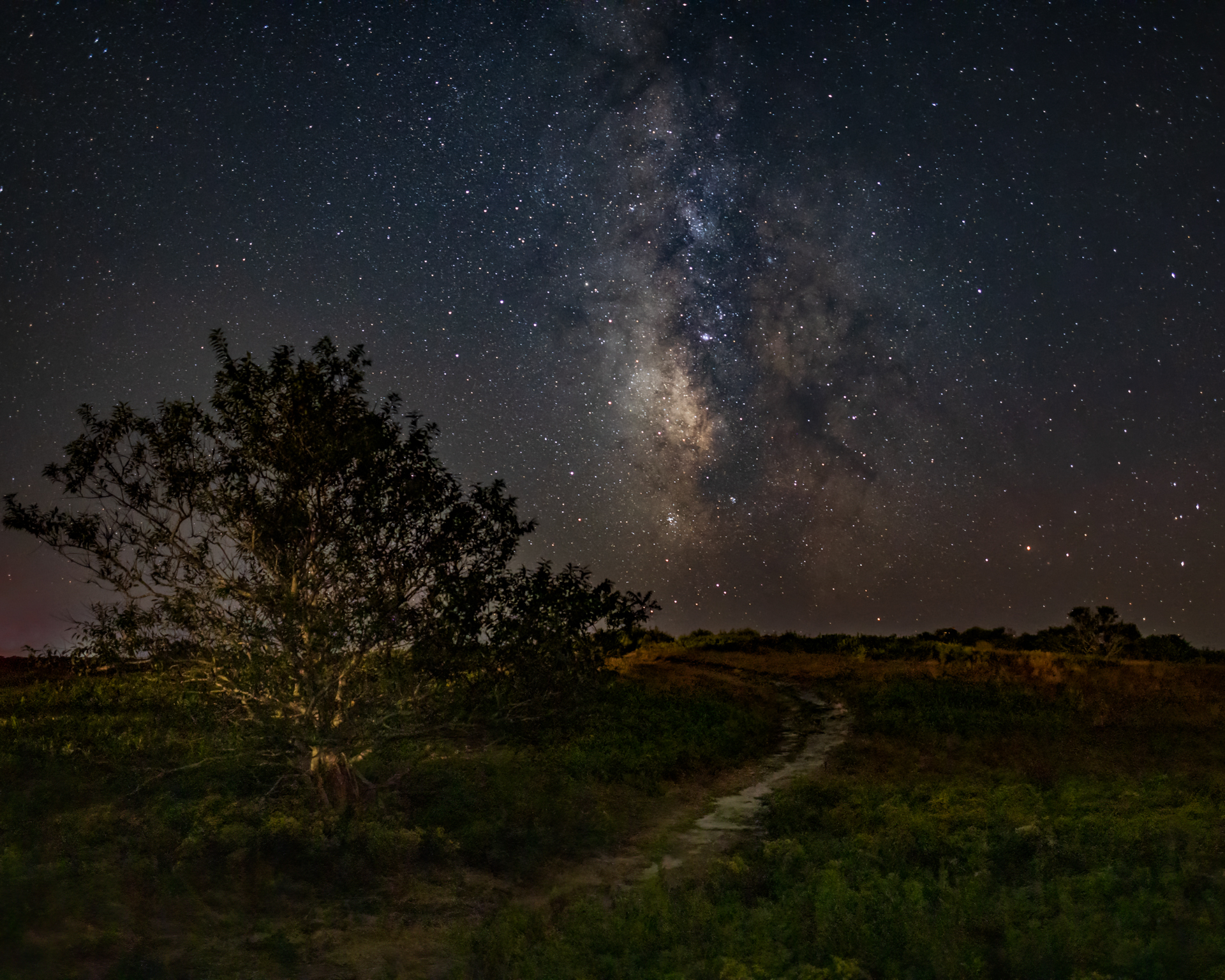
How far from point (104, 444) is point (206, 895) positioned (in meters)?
6.69

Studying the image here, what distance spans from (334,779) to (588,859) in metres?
4.50

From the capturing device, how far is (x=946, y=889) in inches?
399

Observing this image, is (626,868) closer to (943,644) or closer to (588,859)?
(588,859)

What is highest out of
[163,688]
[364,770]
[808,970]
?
[163,688]

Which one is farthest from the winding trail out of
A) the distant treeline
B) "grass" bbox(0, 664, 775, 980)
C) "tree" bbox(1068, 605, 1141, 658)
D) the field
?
"tree" bbox(1068, 605, 1141, 658)

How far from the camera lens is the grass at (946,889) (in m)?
8.28

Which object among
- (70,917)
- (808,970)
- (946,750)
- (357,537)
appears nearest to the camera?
(808,970)

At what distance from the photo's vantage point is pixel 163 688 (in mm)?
13734

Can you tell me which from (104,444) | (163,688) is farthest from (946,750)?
(104,444)

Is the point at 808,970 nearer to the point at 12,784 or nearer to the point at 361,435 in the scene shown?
the point at 361,435

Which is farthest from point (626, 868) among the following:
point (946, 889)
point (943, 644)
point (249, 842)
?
point (943, 644)

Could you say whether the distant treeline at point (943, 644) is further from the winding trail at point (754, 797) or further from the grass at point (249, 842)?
the grass at point (249, 842)

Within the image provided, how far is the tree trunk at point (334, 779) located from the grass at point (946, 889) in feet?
13.4

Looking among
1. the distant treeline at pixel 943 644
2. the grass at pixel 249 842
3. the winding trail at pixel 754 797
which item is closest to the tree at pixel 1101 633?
the distant treeline at pixel 943 644
